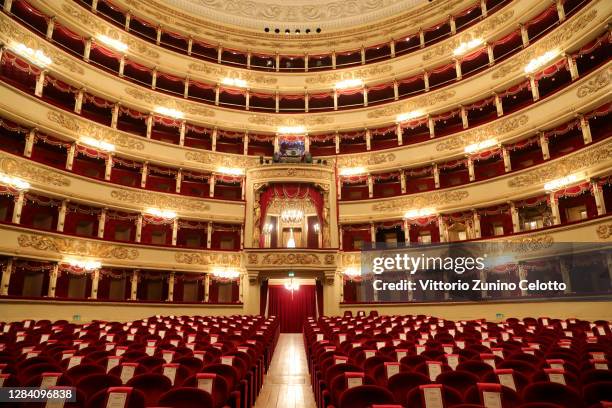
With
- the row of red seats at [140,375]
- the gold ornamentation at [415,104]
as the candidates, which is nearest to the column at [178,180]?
the gold ornamentation at [415,104]

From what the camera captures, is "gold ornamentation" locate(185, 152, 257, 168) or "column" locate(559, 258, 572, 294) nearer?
"column" locate(559, 258, 572, 294)

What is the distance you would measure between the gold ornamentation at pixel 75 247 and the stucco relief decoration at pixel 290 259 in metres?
5.85

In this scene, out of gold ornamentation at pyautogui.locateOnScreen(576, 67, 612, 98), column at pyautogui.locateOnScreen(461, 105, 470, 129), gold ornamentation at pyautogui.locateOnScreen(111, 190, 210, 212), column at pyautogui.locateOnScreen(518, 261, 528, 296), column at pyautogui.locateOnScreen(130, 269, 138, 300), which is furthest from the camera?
column at pyautogui.locateOnScreen(461, 105, 470, 129)

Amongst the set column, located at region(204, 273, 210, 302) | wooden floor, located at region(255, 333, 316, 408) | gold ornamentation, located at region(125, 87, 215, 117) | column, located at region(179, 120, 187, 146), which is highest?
gold ornamentation, located at region(125, 87, 215, 117)

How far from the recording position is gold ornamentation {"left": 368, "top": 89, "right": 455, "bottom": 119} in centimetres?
2095

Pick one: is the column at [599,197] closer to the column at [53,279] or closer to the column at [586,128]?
the column at [586,128]

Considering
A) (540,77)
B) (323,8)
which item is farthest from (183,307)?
(323,8)

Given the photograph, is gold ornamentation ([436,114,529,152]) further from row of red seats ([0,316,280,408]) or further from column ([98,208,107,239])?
column ([98,208,107,239])

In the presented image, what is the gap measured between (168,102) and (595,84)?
64.0ft

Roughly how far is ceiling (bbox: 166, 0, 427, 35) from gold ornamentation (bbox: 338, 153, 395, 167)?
31.9ft

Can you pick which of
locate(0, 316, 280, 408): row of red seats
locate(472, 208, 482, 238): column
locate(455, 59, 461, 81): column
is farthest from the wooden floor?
locate(455, 59, 461, 81): column

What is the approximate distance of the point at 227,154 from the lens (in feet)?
71.4

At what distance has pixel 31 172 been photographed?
14898mm

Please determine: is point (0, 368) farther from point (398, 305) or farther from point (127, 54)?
point (127, 54)
